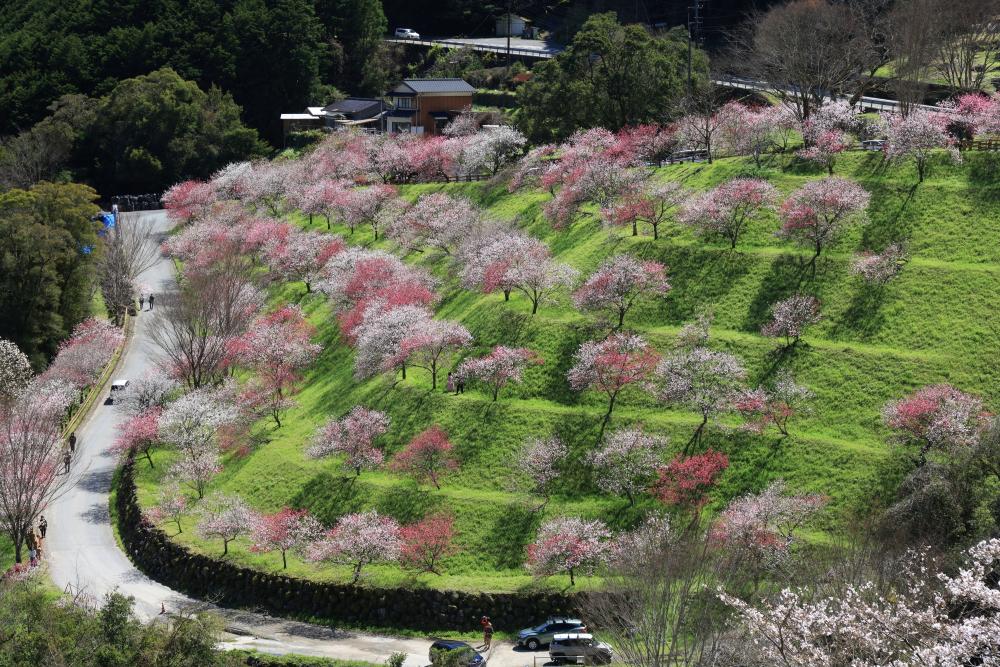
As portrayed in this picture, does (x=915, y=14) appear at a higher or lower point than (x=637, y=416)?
higher

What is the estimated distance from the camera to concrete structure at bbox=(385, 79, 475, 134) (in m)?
107

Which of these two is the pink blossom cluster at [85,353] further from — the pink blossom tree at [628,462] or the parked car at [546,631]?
the parked car at [546,631]

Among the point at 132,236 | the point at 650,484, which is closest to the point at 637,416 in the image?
the point at 650,484

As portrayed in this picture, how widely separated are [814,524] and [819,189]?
65.6 feet

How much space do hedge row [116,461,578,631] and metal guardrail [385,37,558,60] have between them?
227 feet

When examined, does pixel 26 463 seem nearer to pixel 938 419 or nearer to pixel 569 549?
pixel 569 549

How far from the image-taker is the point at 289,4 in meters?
126

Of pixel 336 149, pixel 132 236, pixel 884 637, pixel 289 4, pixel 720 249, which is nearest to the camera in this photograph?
pixel 884 637

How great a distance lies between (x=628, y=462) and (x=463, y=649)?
485 inches

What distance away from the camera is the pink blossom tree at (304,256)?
77.4 meters

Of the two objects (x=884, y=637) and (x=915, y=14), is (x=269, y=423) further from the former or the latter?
(x=915, y=14)

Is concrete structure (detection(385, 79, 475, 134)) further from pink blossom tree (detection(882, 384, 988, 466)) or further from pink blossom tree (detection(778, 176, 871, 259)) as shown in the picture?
pink blossom tree (detection(882, 384, 988, 466))

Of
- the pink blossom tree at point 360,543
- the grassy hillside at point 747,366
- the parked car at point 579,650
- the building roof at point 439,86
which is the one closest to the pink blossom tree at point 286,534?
the grassy hillside at point 747,366

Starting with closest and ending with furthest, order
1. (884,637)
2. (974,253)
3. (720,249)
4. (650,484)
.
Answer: (884,637)
(650,484)
(974,253)
(720,249)
